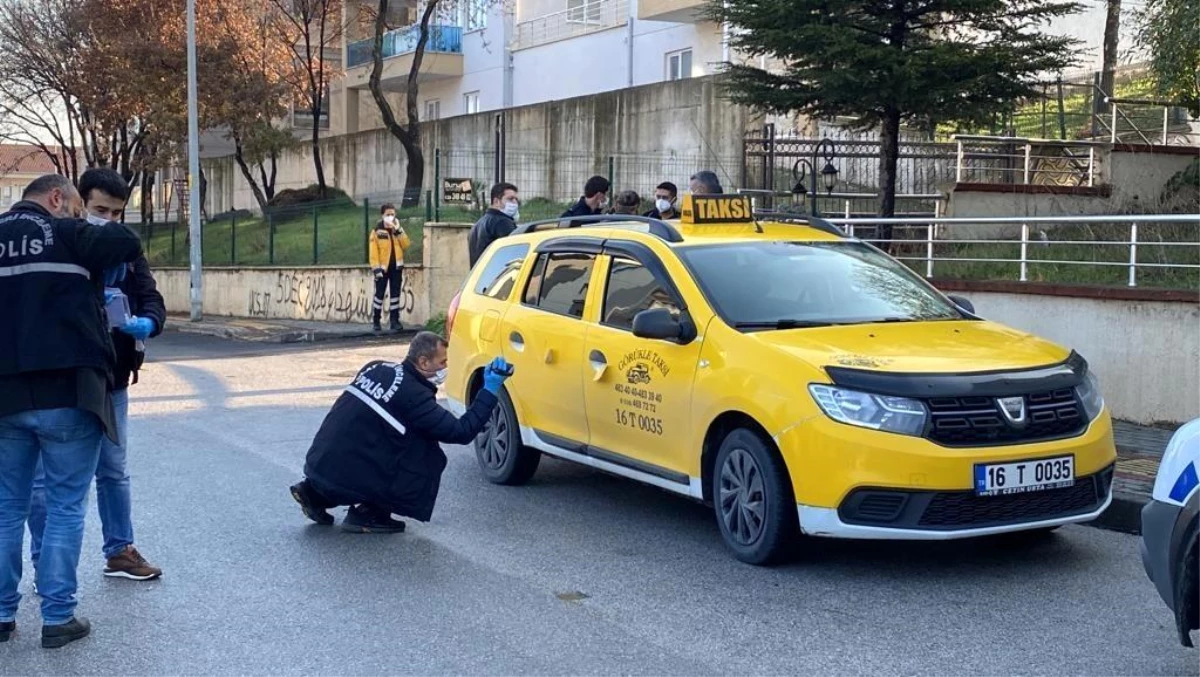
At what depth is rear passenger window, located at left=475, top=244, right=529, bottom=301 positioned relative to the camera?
897 centimetres

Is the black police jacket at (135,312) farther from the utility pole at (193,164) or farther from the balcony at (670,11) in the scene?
the balcony at (670,11)

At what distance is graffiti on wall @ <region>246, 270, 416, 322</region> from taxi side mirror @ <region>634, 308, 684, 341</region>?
15522 millimetres

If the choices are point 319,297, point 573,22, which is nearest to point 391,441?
point 319,297

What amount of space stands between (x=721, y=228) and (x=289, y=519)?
324 centimetres

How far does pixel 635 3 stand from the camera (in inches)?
1206

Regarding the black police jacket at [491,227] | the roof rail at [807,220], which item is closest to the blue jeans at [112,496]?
the roof rail at [807,220]

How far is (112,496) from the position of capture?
6355mm

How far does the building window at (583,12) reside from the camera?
107 feet

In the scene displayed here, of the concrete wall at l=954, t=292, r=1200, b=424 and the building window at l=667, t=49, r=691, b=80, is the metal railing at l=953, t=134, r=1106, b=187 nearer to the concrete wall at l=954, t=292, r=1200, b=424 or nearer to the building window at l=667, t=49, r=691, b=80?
the concrete wall at l=954, t=292, r=1200, b=424

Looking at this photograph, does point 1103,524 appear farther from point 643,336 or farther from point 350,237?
point 350,237

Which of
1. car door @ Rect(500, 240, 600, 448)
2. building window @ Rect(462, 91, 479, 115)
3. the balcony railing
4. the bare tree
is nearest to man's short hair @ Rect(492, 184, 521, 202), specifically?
car door @ Rect(500, 240, 600, 448)

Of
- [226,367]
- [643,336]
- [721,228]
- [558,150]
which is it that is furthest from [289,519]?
[558,150]

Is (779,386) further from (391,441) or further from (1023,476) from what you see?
(391,441)

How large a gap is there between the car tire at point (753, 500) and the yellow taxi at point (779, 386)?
0.03ft
